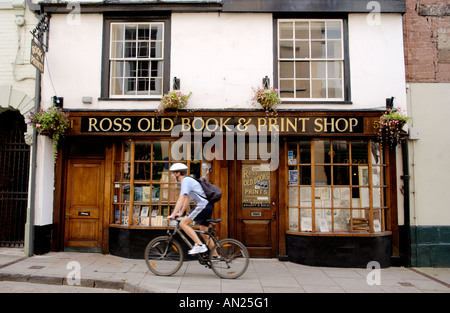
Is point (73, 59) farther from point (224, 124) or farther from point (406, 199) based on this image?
point (406, 199)

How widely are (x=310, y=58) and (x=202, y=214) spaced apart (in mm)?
4607

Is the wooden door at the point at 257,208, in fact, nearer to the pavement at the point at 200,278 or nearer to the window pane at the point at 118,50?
the pavement at the point at 200,278

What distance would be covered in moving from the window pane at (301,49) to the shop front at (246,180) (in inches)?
63.3

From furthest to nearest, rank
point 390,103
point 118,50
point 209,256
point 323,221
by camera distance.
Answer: point 118,50 < point 323,221 < point 390,103 < point 209,256

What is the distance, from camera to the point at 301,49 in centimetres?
808

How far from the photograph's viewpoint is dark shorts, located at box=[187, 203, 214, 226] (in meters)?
6.20

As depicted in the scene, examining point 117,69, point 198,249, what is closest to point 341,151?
point 198,249

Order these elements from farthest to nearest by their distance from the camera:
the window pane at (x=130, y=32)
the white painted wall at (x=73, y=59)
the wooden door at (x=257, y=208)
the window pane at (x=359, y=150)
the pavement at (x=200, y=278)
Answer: the window pane at (x=130, y=32), the white painted wall at (x=73, y=59), the wooden door at (x=257, y=208), the window pane at (x=359, y=150), the pavement at (x=200, y=278)

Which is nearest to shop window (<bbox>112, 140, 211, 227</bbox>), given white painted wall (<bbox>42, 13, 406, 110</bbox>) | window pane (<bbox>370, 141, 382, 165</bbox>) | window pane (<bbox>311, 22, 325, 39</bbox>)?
white painted wall (<bbox>42, 13, 406, 110</bbox>)

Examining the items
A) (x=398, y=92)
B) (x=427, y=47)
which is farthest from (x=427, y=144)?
(x=427, y=47)

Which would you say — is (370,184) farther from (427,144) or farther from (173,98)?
(173,98)

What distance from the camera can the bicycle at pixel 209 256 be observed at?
6.05 meters

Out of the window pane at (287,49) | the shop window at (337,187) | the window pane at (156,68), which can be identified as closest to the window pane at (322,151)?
the shop window at (337,187)

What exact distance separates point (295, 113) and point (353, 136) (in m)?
1.40
